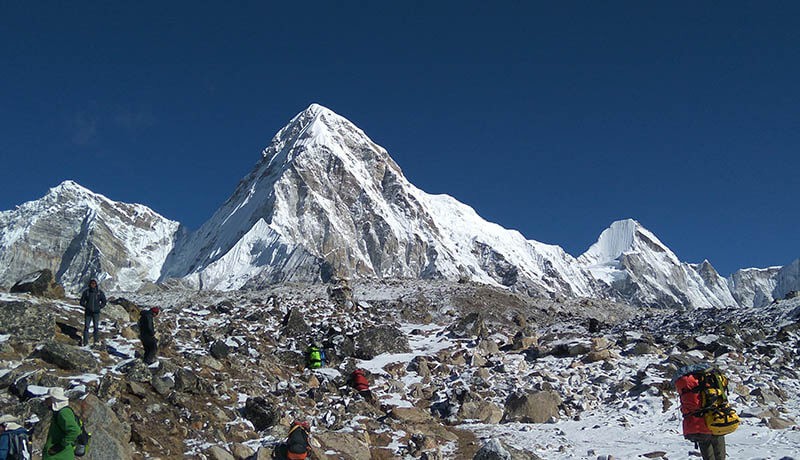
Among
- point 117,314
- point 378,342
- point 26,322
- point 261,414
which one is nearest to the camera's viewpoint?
point 261,414

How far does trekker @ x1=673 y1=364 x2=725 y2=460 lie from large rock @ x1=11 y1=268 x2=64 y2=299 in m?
20.3

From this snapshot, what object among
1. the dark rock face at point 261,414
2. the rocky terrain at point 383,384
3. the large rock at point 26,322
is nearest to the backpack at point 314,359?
the rocky terrain at point 383,384

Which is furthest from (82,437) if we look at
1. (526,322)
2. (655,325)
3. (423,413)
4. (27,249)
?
(27,249)

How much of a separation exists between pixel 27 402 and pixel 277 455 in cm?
530

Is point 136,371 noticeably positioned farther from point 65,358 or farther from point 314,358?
point 314,358

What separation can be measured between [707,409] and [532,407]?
7484 mm

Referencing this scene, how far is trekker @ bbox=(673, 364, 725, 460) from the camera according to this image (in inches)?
368

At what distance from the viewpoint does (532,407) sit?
645 inches

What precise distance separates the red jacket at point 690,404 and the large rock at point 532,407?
6990 millimetres

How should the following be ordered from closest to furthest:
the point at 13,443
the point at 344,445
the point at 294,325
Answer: the point at 13,443, the point at 344,445, the point at 294,325

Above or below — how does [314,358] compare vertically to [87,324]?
below

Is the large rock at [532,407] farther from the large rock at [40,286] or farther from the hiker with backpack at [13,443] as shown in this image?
the large rock at [40,286]

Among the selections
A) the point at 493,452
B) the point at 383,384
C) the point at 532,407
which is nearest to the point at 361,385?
the point at 383,384

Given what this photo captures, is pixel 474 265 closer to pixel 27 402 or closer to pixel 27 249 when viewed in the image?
pixel 27 249
